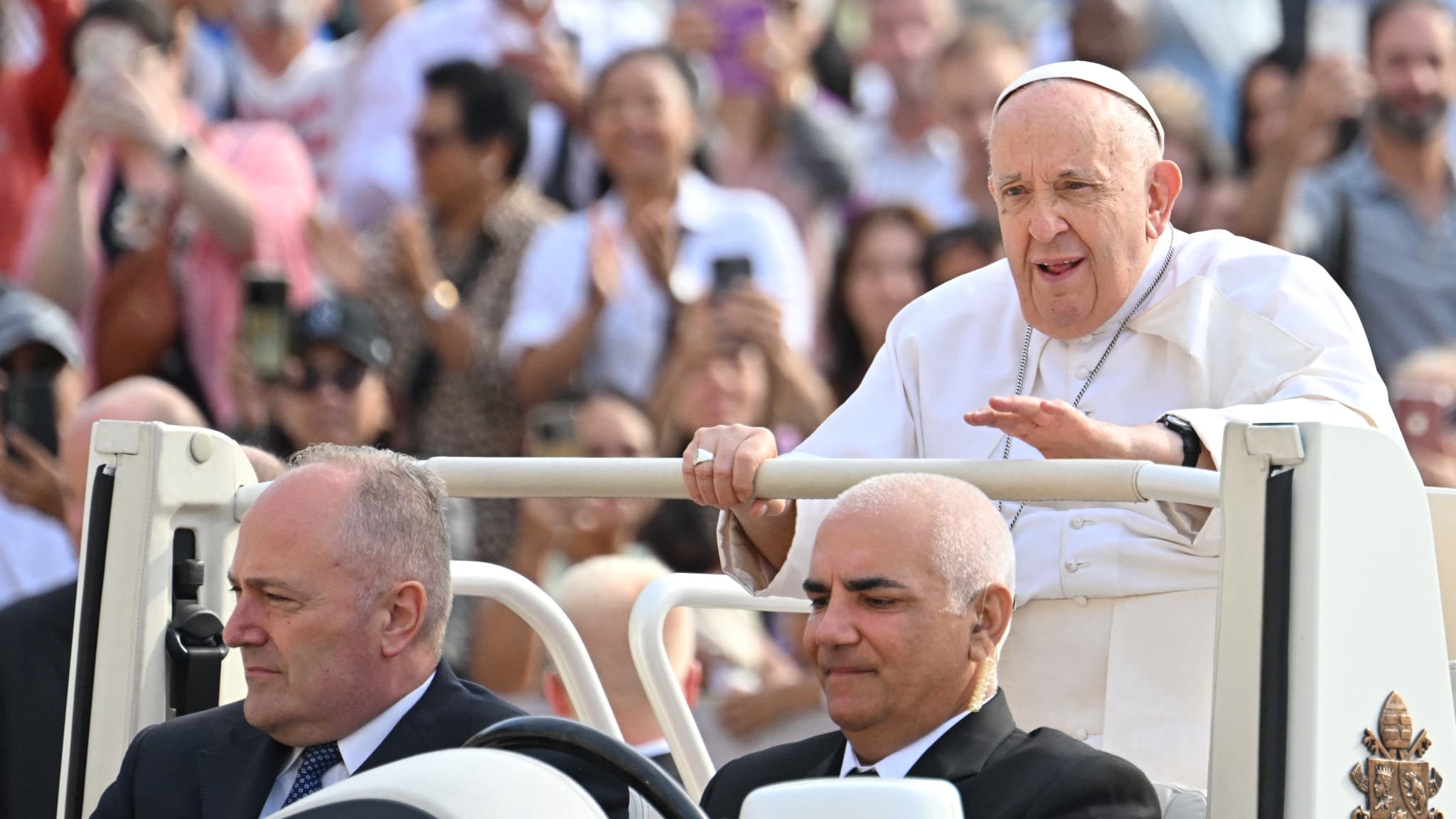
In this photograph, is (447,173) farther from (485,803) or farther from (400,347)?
(485,803)

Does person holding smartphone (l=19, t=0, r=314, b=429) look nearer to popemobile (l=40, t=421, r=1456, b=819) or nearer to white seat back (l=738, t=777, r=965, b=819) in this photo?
popemobile (l=40, t=421, r=1456, b=819)

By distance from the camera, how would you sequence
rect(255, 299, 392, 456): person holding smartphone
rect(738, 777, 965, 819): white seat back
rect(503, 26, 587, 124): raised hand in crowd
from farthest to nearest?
rect(503, 26, 587, 124): raised hand in crowd, rect(255, 299, 392, 456): person holding smartphone, rect(738, 777, 965, 819): white seat back

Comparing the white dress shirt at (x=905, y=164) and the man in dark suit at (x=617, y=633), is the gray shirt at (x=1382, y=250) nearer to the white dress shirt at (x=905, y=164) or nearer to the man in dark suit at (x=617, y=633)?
the white dress shirt at (x=905, y=164)

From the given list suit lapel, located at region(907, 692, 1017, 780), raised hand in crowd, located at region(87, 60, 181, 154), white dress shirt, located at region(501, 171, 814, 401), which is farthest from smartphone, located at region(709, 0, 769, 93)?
suit lapel, located at region(907, 692, 1017, 780)

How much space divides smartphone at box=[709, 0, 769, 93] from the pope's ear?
14.6 ft

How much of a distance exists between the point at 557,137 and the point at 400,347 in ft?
3.76

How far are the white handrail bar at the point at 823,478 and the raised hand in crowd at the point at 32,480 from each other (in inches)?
129

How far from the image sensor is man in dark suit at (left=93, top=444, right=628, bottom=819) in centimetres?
332

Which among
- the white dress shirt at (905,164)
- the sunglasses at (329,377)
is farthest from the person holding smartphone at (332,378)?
the white dress shirt at (905,164)

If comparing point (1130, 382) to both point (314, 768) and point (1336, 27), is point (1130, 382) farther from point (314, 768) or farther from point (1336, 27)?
point (1336, 27)

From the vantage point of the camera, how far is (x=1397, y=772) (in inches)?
116

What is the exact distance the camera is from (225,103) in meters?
8.63

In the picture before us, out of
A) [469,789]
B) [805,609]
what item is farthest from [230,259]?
[469,789]

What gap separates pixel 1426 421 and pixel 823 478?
12.1 feet
